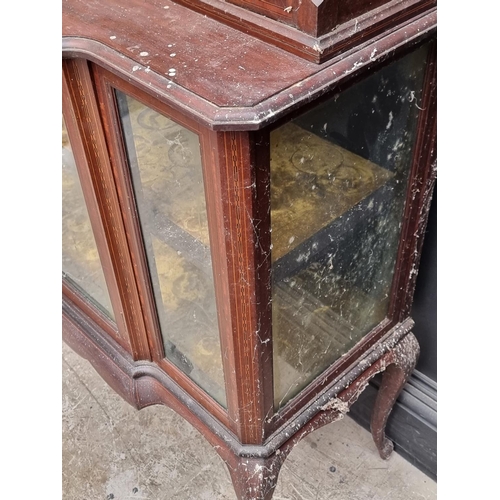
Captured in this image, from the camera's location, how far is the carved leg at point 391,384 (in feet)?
3.70

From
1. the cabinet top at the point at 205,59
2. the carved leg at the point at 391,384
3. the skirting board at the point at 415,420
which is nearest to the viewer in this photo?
the cabinet top at the point at 205,59

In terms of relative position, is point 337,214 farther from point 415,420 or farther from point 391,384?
point 415,420

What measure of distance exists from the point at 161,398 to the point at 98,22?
2.03 ft

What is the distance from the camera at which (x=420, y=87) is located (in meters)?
0.81

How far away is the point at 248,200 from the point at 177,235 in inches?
Result: 8.3

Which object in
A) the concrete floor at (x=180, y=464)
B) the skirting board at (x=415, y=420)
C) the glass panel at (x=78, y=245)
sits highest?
the glass panel at (x=78, y=245)

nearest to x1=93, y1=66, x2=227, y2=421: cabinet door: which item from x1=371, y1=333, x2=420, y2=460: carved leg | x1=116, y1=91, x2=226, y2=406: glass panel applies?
x1=116, y1=91, x2=226, y2=406: glass panel

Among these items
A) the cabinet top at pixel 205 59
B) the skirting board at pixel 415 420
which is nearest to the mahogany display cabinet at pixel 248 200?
the cabinet top at pixel 205 59

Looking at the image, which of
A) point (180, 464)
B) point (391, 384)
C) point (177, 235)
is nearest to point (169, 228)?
point (177, 235)

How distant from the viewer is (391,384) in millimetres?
1227

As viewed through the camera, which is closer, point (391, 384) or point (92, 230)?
point (92, 230)

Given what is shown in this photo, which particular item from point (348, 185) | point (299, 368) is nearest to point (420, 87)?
point (348, 185)

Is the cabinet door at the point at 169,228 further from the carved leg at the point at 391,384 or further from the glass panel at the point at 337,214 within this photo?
the carved leg at the point at 391,384

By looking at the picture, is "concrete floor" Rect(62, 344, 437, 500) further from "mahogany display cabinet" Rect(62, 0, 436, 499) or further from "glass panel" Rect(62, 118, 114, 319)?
"glass panel" Rect(62, 118, 114, 319)
